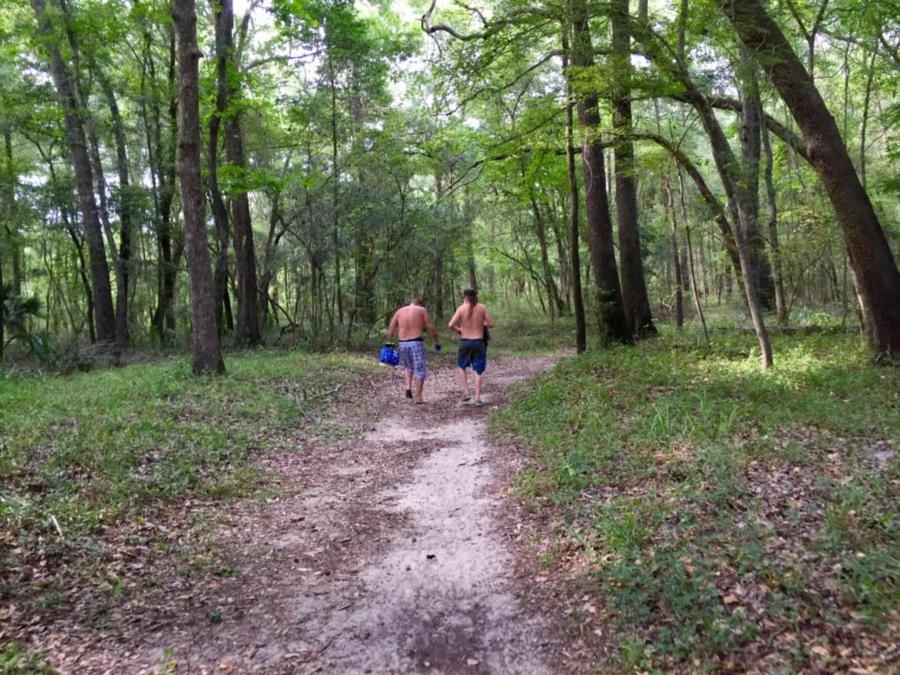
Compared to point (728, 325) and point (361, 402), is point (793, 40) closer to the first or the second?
point (728, 325)

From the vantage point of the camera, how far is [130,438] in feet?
22.9

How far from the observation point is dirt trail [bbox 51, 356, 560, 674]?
3.47 metres

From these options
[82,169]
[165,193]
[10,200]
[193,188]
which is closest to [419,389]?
[193,188]

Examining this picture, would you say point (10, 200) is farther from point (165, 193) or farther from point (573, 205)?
point (573, 205)

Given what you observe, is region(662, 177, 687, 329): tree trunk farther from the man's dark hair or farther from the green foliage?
the green foliage

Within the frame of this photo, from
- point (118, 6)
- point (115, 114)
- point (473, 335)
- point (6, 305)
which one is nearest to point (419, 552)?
point (473, 335)

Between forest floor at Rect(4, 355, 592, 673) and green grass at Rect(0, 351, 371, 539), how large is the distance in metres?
0.40

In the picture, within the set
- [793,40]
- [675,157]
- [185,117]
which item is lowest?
[675,157]

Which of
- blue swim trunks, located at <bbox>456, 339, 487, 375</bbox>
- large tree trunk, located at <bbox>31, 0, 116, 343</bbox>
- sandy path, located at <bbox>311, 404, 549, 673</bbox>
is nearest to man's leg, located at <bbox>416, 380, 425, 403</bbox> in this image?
A: blue swim trunks, located at <bbox>456, 339, 487, 375</bbox>

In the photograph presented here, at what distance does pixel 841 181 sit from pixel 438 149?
44.1 ft

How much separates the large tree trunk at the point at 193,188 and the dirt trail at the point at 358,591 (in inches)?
203

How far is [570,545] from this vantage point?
459cm

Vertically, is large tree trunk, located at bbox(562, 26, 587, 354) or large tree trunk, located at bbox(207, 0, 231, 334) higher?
large tree trunk, located at bbox(207, 0, 231, 334)

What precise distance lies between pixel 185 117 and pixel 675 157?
362 inches
